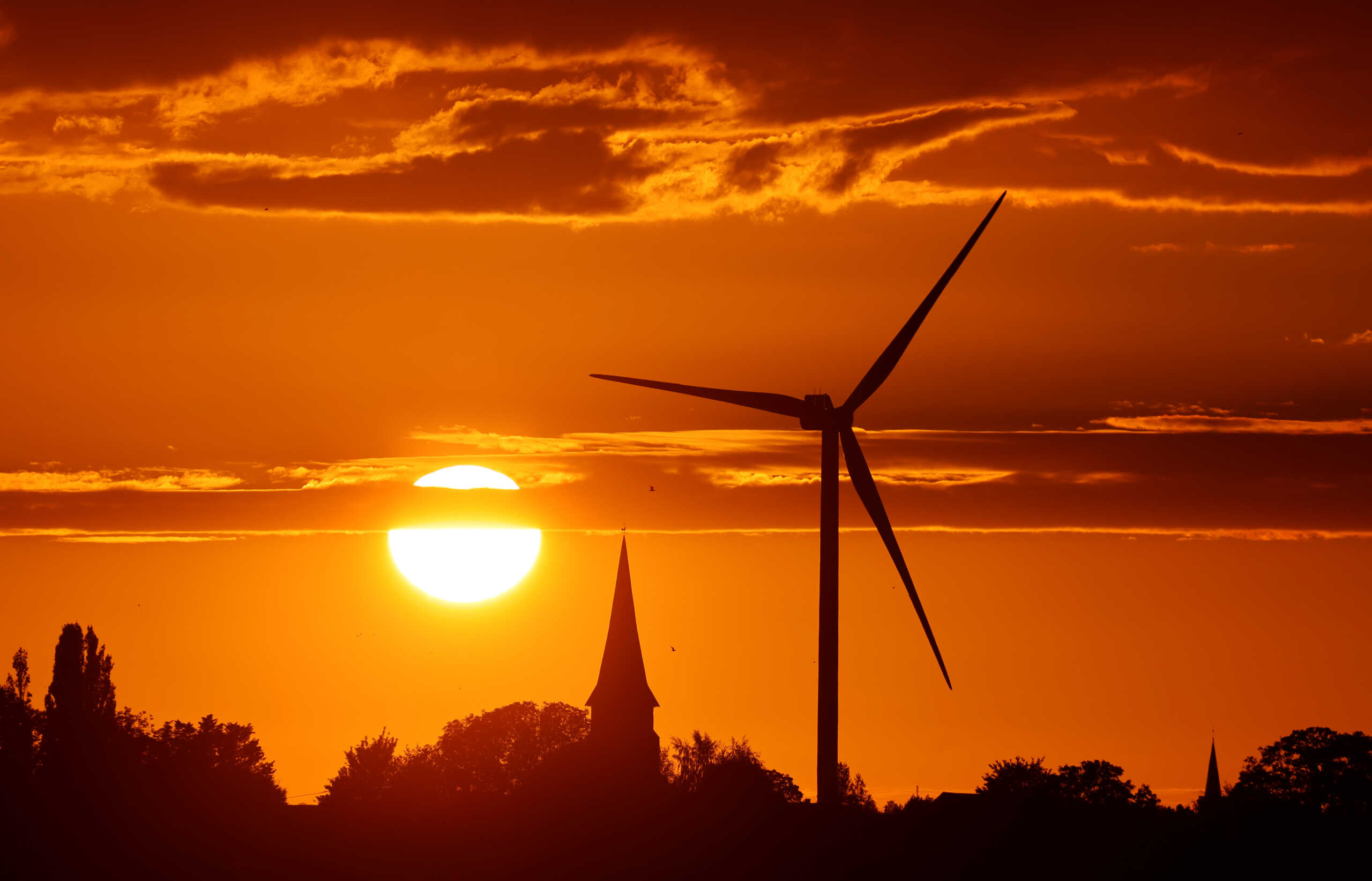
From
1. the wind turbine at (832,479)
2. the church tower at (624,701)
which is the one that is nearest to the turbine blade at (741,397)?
the wind turbine at (832,479)

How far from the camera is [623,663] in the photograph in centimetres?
16650

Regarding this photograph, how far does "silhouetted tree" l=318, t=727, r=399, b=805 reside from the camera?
165000 mm

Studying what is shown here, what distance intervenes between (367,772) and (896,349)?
110 meters

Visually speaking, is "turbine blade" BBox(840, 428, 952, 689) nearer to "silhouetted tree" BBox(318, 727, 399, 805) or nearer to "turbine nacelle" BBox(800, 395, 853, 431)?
"turbine nacelle" BBox(800, 395, 853, 431)

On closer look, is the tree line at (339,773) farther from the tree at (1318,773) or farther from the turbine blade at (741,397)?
the turbine blade at (741,397)

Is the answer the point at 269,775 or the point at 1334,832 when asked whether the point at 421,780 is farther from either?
the point at 1334,832

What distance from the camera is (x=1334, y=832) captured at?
10706 cm

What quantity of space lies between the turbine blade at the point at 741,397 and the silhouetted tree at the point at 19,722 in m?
81.9

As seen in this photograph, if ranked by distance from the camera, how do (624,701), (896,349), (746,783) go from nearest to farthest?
(896,349) < (746,783) < (624,701)

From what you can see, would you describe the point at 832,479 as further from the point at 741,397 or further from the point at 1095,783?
the point at 1095,783

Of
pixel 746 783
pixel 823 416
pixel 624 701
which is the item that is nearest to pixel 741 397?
pixel 823 416

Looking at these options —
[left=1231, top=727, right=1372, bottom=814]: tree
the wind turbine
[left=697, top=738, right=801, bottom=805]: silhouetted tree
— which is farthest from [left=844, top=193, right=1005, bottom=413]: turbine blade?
[left=1231, top=727, right=1372, bottom=814]: tree

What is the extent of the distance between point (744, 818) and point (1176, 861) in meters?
23.3

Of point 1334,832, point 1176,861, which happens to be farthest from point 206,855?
point 1334,832
